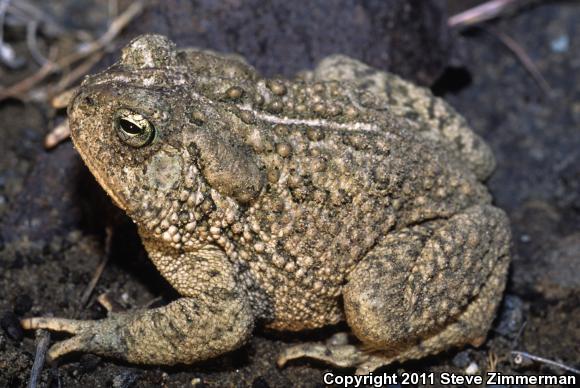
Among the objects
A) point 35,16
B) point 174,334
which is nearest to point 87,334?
point 174,334

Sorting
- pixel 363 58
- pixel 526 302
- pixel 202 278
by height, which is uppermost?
pixel 363 58

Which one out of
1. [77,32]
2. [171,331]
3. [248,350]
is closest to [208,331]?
[171,331]

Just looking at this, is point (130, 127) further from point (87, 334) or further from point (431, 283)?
point (431, 283)

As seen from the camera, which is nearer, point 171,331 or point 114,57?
point 171,331

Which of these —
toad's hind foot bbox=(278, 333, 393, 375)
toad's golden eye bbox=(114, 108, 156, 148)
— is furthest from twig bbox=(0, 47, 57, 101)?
toad's hind foot bbox=(278, 333, 393, 375)

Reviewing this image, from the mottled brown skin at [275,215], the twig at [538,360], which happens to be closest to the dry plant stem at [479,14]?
the mottled brown skin at [275,215]

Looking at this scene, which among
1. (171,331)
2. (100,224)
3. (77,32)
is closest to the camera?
(171,331)

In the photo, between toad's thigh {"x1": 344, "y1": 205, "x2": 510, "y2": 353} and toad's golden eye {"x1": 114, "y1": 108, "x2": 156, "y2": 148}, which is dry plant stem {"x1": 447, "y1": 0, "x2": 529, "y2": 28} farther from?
toad's golden eye {"x1": 114, "y1": 108, "x2": 156, "y2": 148}

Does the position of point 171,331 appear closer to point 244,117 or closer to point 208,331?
point 208,331
